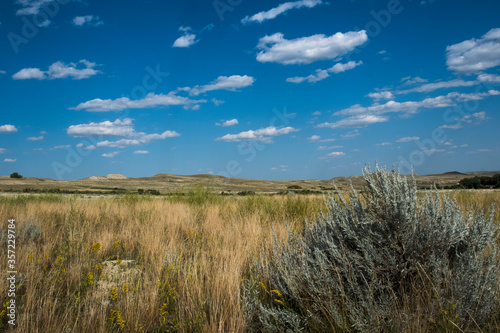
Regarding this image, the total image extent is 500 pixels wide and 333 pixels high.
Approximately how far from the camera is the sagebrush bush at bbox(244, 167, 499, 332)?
8.96ft

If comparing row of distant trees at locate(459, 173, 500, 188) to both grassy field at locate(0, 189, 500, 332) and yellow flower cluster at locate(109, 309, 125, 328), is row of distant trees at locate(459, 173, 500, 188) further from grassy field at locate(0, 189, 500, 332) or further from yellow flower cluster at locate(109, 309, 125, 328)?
yellow flower cluster at locate(109, 309, 125, 328)

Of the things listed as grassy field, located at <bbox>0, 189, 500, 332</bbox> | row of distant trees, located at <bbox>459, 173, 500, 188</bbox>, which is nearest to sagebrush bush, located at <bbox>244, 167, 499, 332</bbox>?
grassy field, located at <bbox>0, 189, 500, 332</bbox>

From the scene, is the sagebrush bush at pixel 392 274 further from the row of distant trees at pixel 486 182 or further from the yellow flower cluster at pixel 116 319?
the row of distant trees at pixel 486 182

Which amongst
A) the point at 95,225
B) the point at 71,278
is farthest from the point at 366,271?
the point at 95,225

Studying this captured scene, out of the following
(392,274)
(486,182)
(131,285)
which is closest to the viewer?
(392,274)

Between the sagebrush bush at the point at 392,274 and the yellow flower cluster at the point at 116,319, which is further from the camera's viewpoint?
the yellow flower cluster at the point at 116,319

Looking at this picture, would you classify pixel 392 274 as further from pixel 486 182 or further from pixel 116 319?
pixel 486 182

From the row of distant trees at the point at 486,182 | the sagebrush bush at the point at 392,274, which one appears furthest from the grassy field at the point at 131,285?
the row of distant trees at the point at 486,182

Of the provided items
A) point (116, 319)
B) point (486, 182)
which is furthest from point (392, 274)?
point (486, 182)

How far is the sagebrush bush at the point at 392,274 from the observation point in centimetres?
273

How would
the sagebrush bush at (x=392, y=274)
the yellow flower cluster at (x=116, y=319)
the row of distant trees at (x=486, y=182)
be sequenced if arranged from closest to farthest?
the sagebrush bush at (x=392, y=274) → the yellow flower cluster at (x=116, y=319) → the row of distant trees at (x=486, y=182)

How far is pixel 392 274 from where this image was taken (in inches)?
122

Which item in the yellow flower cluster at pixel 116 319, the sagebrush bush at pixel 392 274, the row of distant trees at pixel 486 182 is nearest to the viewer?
the sagebrush bush at pixel 392 274

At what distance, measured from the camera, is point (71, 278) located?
4.09 meters
